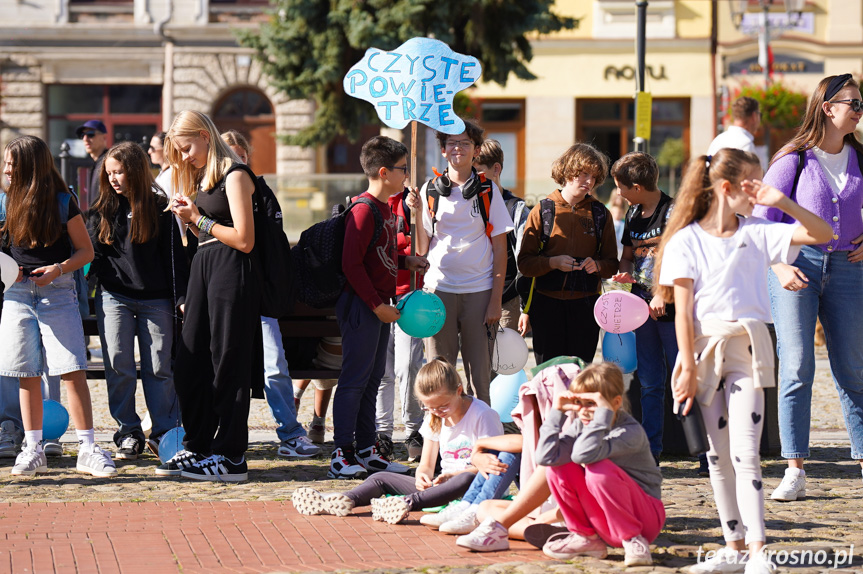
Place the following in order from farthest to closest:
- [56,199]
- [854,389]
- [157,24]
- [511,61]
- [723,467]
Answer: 1. [157,24]
2. [511,61]
3. [56,199]
4. [854,389]
5. [723,467]

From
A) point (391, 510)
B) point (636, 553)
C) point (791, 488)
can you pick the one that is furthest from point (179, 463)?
point (791, 488)

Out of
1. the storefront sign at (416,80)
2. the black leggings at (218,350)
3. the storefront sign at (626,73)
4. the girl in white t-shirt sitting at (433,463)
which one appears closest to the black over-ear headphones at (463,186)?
the storefront sign at (416,80)

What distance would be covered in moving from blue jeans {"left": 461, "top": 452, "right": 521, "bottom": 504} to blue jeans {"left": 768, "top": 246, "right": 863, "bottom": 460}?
1626 millimetres

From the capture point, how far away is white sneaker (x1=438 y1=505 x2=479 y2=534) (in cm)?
520

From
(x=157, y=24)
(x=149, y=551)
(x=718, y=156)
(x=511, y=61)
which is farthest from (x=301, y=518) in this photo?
(x=157, y=24)

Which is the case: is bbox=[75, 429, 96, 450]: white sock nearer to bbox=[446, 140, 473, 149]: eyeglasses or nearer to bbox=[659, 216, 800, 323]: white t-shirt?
bbox=[446, 140, 473, 149]: eyeglasses

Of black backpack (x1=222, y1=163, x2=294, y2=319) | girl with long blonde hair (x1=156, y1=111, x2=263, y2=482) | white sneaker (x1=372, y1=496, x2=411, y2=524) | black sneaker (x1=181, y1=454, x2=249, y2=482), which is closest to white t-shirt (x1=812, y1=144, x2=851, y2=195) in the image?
white sneaker (x1=372, y1=496, x2=411, y2=524)

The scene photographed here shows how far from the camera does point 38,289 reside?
21.3 feet

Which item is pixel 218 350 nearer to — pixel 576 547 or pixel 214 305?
pixel 214 305

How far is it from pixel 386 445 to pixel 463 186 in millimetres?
1709

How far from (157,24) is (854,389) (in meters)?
22.6

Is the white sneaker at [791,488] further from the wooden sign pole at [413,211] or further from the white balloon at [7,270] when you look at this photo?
the white balloon at [7,270]

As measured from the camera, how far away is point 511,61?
19250mm

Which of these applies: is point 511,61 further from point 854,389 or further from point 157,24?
point 854,389
